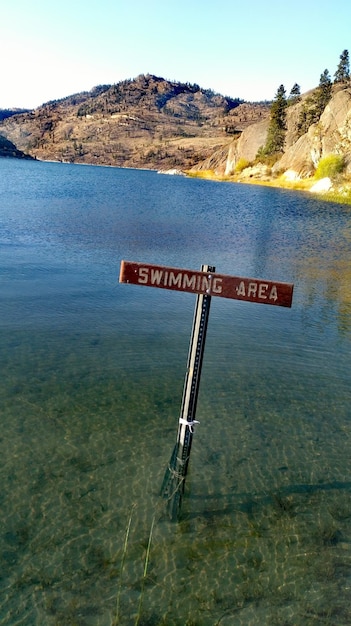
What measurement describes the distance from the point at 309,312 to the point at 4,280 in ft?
47.1

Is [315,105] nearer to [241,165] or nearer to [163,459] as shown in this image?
[241,165]

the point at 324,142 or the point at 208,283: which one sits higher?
the point at 324,142

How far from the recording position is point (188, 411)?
8641mm

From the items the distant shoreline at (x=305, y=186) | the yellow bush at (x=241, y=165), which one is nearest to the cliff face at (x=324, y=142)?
the distant shoreline at (x=305, y=186)

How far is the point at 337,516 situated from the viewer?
27.8 ft

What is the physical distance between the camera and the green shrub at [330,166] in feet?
319

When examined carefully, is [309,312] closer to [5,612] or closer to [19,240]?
[5,612]

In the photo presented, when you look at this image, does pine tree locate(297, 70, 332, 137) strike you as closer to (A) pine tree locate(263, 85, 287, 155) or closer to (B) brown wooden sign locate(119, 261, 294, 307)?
(A) pine tree locate(263, 85, 287, 155)

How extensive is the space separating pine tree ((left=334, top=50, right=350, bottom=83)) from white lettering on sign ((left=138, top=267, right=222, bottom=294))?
168 m

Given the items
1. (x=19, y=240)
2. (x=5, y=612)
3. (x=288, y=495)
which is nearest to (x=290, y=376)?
(x=288, y=495)

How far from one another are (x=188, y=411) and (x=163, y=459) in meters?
1.69

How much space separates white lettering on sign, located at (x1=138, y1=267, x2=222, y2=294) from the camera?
24.5ft

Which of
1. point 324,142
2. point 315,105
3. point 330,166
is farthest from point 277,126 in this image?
point 330,166

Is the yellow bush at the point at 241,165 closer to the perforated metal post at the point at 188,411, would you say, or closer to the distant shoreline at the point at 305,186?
the distant shoreline at the point at 305,186
